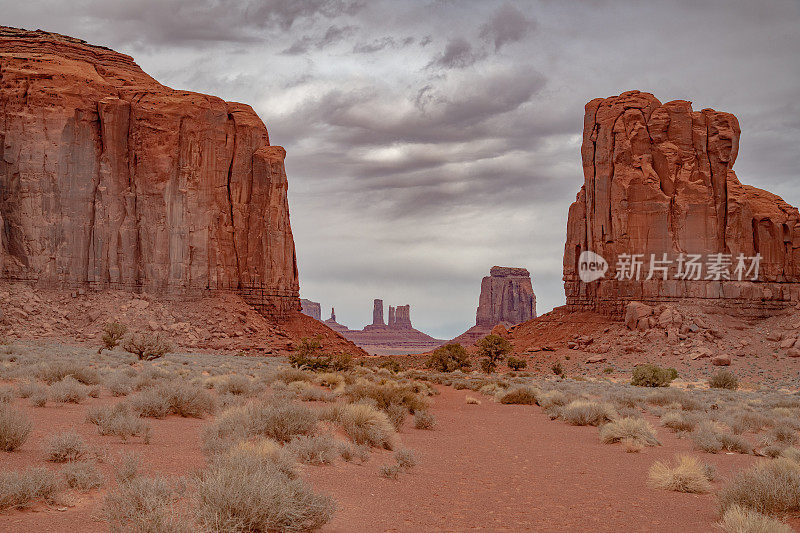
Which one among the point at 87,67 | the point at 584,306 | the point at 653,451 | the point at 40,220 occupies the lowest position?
the point at 653,451

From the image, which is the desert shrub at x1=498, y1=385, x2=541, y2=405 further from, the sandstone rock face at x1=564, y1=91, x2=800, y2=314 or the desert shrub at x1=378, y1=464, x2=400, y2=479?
the sandstone rock face at x1=564, y1=91, x2=800, y2=314

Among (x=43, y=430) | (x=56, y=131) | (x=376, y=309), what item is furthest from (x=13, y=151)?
(x=376, y=309)

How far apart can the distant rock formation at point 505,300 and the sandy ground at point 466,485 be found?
417 ft

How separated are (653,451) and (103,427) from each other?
10.9m

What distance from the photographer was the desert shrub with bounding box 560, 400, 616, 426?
1744 centimetres

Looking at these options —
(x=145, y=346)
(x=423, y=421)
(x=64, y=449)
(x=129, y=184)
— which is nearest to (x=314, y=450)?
(x=64, y=449)

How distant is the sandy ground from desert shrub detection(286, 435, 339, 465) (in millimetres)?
137

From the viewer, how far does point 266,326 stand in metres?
57.0

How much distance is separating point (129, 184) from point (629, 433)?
176ft

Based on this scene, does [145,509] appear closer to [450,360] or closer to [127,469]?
[127,469]

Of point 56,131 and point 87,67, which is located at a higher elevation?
point 87,67

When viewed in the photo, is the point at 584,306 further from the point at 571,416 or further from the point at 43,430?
the point at 43,430

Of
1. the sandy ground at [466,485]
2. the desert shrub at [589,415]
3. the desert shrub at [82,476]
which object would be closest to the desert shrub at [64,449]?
the sandy ground at [466,485]

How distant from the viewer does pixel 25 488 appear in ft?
19.7
